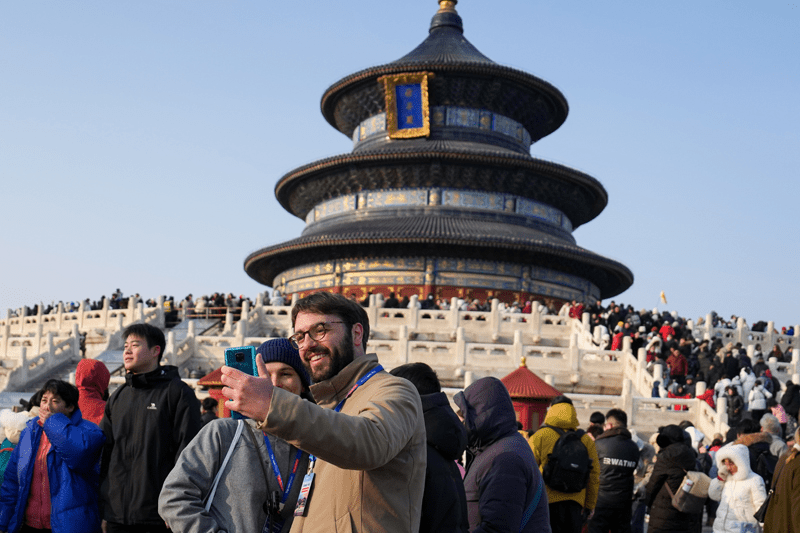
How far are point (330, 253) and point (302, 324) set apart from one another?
30.1 meters

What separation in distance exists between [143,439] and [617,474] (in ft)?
13.2

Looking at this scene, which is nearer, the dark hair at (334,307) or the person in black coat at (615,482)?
the dark hair at (334,307)

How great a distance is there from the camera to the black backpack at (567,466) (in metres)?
6.05

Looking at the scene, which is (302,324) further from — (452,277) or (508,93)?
(508,93)

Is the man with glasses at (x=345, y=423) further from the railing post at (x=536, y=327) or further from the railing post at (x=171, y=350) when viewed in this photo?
the railing post at (x=536, y=327)

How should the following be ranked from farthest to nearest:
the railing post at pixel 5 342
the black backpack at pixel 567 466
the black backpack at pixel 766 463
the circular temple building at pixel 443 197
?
the circular temple building at pixel 443 197 → the railing post at pixel 5 342 → the black backpack at pixel 766 463 → the black backpack at pixel 567 466

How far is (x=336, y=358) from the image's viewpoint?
3.29 meters

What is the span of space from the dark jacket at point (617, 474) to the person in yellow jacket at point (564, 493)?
1076mm

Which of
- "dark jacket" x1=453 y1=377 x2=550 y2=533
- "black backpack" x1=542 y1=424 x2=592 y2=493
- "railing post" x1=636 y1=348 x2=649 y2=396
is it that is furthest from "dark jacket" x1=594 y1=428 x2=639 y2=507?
"railing post" x1=636 y1=348 x2=649 y2=396

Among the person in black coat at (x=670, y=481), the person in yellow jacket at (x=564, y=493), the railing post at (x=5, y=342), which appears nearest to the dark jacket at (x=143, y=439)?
the person in yellow jacket at (x=564, y=493)

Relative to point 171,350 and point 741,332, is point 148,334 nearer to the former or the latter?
point 171,350

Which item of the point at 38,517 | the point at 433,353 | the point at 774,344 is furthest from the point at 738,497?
the point at 774,344

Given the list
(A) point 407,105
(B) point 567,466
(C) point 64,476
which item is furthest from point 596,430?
(A) point 407,105

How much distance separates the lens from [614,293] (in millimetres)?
38344
